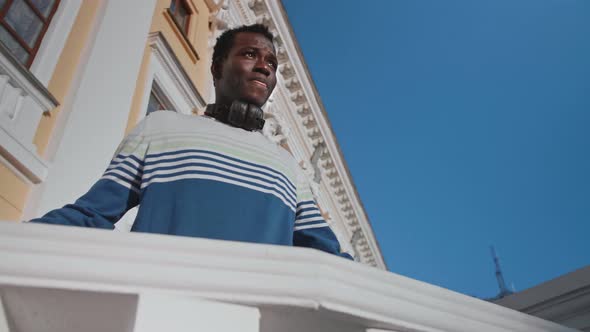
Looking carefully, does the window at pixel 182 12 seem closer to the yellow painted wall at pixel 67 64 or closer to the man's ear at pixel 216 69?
the yellow painted wall at pixel 67 64

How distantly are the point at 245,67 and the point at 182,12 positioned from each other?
20.3 ft

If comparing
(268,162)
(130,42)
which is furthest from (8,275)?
(130,42)

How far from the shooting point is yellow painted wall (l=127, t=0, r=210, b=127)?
5.31 metres

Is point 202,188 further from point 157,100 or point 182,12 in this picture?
point 182,12

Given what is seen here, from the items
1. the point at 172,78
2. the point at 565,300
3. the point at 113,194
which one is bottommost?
the point at 565,300

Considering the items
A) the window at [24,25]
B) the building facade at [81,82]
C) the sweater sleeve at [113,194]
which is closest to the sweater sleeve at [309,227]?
the sweater sleeve at [113,194]

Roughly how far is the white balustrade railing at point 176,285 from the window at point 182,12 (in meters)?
6.73

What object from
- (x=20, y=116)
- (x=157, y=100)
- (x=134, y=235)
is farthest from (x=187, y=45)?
(x=134, y=235)

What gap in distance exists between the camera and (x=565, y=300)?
4.69 ft

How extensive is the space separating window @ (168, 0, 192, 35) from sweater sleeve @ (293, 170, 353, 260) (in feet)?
19.2

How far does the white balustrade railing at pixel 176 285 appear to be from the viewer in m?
0.56

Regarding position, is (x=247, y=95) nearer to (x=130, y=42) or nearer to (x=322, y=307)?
(x=322, y=307)

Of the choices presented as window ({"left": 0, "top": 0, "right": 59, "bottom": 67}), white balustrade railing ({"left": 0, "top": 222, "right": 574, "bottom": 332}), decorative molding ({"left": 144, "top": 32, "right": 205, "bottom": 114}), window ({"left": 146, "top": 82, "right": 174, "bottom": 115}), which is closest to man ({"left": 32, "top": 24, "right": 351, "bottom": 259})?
white balustrade railing ({"left": 0, "top": 222, "right": 574, "bottom": 332})

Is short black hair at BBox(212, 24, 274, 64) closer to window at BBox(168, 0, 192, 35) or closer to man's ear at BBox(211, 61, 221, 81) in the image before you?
man's ear at BBox(211, 61, 221, 81)
